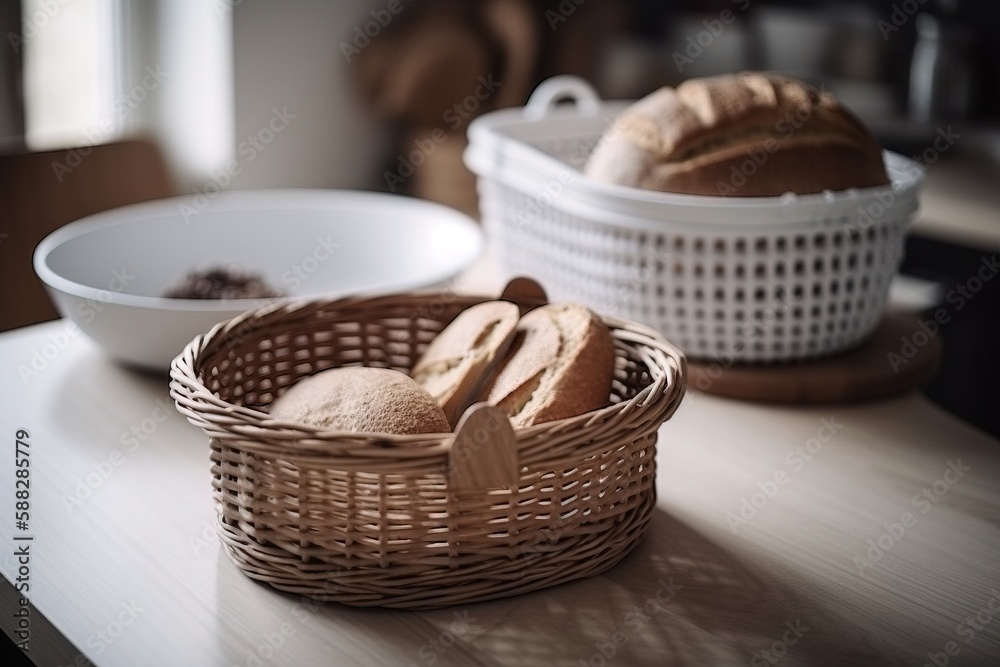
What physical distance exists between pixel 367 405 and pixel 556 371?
14 centimetres

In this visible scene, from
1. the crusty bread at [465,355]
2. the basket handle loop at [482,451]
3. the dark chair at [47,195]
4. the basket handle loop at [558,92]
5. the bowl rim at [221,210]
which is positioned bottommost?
the dark chair at [47,195]

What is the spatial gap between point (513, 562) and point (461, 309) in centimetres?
30

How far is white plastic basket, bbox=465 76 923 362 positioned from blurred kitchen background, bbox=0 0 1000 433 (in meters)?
0.82

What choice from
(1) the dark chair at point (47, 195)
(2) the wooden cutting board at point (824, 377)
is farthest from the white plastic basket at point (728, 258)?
(1) the dark chair at point (47, 195)

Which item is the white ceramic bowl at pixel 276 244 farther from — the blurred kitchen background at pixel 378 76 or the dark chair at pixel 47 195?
the blurred kitchen background at pixel 378 76

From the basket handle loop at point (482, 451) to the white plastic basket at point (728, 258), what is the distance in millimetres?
430

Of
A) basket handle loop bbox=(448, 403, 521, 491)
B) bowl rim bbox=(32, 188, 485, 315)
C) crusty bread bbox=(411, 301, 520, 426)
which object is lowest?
bowl rim bbox=(32, 188, 485, 315)

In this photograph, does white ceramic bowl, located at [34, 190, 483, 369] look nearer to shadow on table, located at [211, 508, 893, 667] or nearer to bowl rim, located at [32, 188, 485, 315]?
bowl rim, located at [32, 188, 485, 315]

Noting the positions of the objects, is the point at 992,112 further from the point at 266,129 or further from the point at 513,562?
the point at 513,562

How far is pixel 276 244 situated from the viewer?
125cm

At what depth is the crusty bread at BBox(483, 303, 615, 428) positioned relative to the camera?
71 centimetres

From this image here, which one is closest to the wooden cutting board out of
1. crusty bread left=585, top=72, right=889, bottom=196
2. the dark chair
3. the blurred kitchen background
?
crusty bread left=585, top=72, right=889, bottom=196

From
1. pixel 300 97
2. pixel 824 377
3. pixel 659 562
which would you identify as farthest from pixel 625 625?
pixel 300 97

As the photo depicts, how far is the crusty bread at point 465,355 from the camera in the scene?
74 cm
